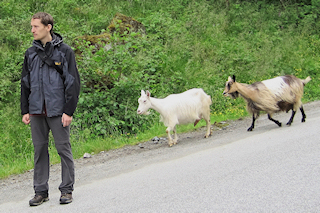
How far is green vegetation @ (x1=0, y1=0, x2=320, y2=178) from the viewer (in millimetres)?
9617

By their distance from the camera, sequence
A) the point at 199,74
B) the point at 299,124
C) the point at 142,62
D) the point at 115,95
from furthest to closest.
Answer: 1. the point at 199,74
2. the point at 142,62
3. the point at 115,95
4. the point at 299,124

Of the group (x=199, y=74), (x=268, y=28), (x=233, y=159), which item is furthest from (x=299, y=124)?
(x=268, y=28)

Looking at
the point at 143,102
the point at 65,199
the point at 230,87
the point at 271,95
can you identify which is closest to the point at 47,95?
the point at 65,199

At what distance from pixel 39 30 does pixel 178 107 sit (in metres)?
4.56

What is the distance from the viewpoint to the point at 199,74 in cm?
1339

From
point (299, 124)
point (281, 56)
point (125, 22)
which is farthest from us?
point (281, 56)

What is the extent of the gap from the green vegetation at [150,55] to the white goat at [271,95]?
6.09 feet

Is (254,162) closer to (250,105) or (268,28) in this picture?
(250,105)

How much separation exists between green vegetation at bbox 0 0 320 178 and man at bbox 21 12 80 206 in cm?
251

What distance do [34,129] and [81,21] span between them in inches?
516

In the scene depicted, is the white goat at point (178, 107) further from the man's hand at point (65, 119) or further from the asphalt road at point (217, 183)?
the man's hand at point (65, 119)

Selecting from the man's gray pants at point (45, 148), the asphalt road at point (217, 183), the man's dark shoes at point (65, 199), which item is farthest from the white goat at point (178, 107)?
the man's dark shoes at point (65, 199)

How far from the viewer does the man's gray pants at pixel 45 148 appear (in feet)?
14.7

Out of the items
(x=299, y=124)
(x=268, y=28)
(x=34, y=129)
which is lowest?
(x=299, y=124)
